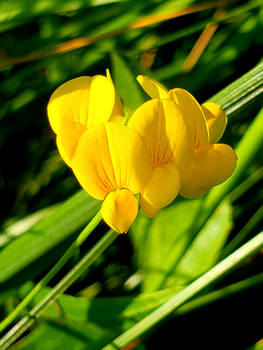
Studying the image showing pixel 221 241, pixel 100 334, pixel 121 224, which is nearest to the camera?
pixel 121 224

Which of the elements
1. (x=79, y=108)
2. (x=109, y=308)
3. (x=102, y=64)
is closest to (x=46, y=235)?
(x=109, y=308)

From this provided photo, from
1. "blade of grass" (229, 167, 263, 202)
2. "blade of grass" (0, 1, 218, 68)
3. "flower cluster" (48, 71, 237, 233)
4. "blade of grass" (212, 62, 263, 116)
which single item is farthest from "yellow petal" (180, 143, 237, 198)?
"blade of grass" (0, 1, 218, 68)

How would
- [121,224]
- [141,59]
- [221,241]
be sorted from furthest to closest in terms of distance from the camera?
[141,59]
[221,241]
[121,224]

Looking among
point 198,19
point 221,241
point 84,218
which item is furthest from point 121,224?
point 198,19

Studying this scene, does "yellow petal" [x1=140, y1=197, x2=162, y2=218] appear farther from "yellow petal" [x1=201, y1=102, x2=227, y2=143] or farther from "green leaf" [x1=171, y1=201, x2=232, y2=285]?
"green leaf" [x1=171, y1=201, x2=232, y2=285]

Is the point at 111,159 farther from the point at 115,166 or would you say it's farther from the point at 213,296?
the point at 213,296

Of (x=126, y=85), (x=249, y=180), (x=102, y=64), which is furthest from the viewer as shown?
(x=102, y=64)

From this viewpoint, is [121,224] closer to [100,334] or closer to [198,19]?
[100,334]
